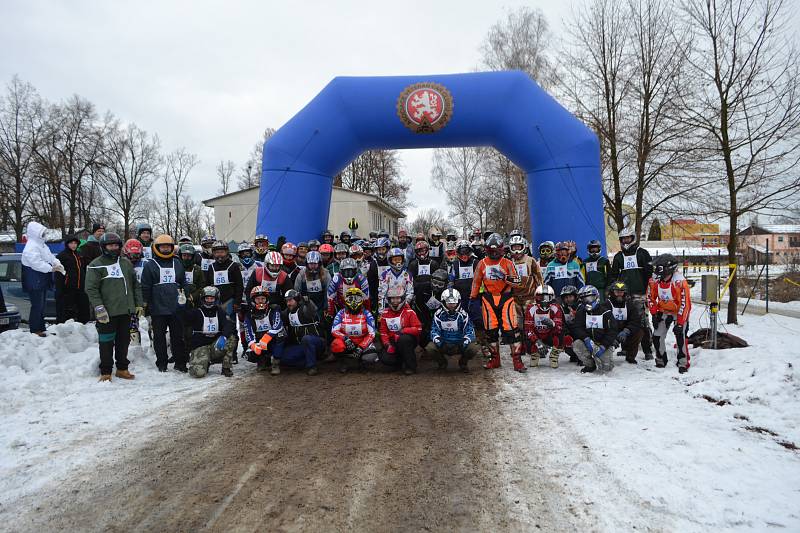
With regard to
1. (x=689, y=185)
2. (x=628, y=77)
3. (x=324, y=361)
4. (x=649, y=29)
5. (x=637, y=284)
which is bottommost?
(x=324, y=361)

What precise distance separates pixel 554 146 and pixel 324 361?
7.03m

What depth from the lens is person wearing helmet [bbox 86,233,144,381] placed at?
7.03 meters

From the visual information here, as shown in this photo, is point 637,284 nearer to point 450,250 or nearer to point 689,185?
point 450,250

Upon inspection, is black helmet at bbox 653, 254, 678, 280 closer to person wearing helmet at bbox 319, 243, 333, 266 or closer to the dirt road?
the dirt road

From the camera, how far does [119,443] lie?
4.80m

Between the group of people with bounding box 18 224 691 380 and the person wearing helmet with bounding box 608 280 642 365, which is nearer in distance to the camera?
the group of people with bounding box 18 224 691 380

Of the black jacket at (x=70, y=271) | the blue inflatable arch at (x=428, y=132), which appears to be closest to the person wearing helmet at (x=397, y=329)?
the blue inflatable arch at (x=428, y=132)

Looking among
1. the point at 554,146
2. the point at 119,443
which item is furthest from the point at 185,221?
the point at 119,443

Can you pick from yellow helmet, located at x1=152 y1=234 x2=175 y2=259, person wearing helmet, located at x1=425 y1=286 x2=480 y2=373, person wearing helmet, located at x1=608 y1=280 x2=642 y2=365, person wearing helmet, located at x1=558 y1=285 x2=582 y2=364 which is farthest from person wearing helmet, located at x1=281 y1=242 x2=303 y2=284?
person wearing helmet, located at x1=608 y1=280 x2=642 y2=365

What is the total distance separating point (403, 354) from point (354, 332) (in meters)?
0.81

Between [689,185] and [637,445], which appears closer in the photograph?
[637,445]

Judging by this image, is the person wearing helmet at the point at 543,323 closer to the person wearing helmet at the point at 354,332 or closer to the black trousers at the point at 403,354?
the black trousers at the point at 403,354

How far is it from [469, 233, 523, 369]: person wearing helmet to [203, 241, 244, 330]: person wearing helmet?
3761 mm

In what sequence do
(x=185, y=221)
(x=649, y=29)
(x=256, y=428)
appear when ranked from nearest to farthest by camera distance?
1. (x=256, y=428)
2. (x=649, y=29)
3. (x=185, y=221)
